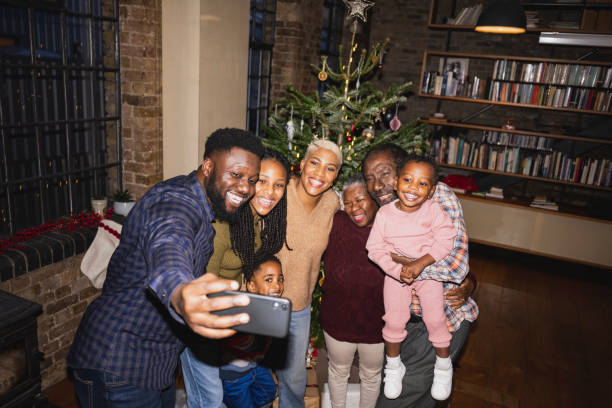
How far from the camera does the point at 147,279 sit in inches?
46.7

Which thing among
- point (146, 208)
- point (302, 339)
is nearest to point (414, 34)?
point (302, 339)

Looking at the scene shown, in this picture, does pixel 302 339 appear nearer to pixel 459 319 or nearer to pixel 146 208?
pixel 459 319

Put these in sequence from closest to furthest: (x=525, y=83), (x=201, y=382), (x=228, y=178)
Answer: (x=228, y=178)
(x=201, y=382)
(x=525, y=83)

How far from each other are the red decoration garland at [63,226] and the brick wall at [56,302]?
214mm

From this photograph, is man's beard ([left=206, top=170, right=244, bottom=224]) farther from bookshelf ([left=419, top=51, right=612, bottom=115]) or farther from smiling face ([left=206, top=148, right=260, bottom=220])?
bookshelf ([left=419, top=51, right=612, bottom=115])

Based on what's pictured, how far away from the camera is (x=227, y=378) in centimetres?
205

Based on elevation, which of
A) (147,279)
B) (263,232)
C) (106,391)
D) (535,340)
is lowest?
(535,340)

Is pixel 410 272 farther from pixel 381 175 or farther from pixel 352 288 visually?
pixel 381 175

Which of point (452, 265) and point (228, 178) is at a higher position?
point (228, 178)

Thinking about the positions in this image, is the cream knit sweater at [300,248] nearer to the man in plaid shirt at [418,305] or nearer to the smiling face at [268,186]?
the smiling face at [268,186]

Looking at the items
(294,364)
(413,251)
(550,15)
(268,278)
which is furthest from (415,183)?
(550,15)

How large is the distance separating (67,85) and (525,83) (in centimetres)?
545

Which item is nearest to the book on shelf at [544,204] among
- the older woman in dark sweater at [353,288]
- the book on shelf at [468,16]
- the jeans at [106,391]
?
the book on shelf at [468,16]

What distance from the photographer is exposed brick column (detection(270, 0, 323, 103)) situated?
4895 mm
